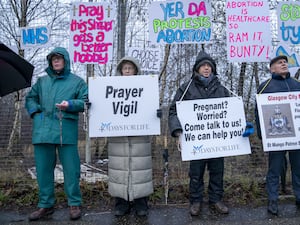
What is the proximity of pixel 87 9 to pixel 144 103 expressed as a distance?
6.29 feet

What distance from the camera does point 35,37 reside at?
16.3ft

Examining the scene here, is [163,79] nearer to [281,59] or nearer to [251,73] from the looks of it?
[251,73]

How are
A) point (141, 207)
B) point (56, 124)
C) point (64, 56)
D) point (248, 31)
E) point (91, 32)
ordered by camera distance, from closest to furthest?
point (56, 124)
point (64, 56)
point (141, 207)
point (91, 32)
point (248, 31)

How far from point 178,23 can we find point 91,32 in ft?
4.53

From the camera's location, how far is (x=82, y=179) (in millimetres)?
5117

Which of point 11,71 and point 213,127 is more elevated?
point 11,71

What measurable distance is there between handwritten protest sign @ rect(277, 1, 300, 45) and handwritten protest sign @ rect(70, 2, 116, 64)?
2751 millimetres

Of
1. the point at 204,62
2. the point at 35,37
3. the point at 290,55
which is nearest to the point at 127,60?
the point at 204,62

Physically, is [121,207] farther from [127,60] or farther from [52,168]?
[127,60]

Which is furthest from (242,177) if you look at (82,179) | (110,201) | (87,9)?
(87,9)

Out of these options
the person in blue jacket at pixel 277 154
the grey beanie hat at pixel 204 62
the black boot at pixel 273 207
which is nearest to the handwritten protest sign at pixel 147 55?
the grey beanie hat at pixel 204 62

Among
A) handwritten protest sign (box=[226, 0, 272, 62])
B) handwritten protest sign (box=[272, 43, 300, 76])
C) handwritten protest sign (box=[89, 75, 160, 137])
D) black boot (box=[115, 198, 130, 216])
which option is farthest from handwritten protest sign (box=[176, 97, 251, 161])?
handwritten protest sign (box=[272, 43, 300, 76])

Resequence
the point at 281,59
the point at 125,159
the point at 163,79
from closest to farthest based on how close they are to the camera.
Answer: the point at 125,159, the point at 281,59, the point at 163,79

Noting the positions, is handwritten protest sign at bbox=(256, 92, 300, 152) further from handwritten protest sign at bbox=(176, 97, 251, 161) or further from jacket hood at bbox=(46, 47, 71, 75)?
jacket hood at bbox=(46, 47, 71, 75)
